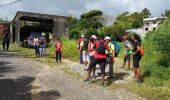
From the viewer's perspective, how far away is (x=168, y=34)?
16047mm

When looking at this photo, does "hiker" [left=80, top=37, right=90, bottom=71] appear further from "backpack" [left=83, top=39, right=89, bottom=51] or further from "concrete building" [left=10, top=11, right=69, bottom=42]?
"concrete building" [left=10, top=11, right=69, bottom=42]

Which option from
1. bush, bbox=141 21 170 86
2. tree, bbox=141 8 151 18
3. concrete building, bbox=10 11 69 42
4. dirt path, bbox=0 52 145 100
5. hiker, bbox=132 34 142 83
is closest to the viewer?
dirt path, bbox=0 52 145 100

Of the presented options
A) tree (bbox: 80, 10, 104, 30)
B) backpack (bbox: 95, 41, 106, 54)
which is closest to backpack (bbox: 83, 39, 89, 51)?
backpack (bbox: 95, 41, 106, 54)

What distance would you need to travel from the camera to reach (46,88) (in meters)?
13.5

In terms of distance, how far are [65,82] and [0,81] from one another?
2443 millimetres

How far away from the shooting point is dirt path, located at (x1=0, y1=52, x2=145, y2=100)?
12.3 metres

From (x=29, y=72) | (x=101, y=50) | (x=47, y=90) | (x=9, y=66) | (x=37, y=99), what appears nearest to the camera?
(x=37, y=99)

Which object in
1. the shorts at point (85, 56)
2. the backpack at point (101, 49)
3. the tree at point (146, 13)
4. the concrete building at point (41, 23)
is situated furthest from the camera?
the tree at point (146, 13)

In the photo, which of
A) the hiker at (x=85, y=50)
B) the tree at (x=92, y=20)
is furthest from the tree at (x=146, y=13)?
the hiker at (x=85, y=50)

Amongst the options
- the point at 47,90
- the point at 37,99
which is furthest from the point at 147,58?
the point at 37,99

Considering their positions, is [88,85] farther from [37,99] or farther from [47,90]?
[37,99]

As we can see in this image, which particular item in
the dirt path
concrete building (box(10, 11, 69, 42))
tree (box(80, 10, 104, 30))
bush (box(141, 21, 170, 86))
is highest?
tree (box(80, 10, 104, 30))

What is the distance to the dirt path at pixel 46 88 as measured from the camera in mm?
12328

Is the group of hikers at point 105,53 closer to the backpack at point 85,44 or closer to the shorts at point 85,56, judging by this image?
the shorts at point 85,56
